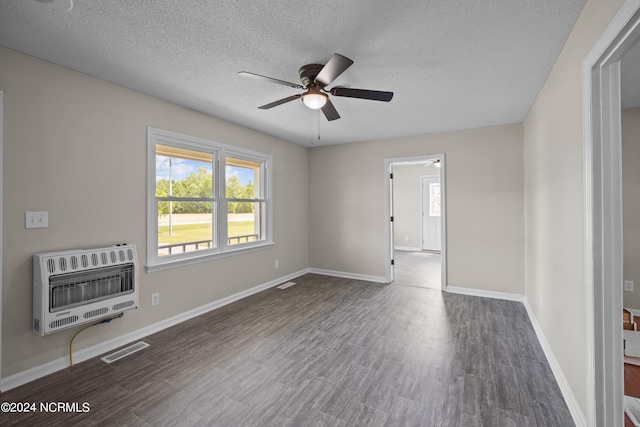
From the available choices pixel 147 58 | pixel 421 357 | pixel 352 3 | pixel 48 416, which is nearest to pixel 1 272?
pixel 48 416

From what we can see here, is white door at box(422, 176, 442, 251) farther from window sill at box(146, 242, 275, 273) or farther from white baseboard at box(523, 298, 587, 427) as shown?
window sill at box(146, 242, 275, 273)

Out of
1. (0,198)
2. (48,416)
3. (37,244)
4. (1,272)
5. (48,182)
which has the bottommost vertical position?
(48,416)

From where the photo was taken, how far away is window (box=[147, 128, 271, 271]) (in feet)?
10.2

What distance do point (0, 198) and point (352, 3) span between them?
2.76 m

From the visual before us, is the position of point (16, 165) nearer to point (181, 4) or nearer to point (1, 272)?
point (1, 272)

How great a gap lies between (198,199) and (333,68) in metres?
2.38

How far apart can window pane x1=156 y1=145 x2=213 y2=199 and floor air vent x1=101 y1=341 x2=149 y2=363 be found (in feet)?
5.06

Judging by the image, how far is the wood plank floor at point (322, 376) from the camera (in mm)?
1798

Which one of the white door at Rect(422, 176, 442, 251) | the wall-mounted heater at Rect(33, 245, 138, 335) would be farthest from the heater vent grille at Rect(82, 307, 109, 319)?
the white door at Rect(422, 176, 442, 251)

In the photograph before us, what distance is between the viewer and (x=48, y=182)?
227 centimetres

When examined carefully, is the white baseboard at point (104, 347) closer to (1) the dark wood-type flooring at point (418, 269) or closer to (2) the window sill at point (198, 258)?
(2) the window sill at point (198, 258)

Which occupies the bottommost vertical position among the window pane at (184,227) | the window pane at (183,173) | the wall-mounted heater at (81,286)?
the wall-mounted heater at (81,286)

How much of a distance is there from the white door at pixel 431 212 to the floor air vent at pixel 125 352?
7.31 meters

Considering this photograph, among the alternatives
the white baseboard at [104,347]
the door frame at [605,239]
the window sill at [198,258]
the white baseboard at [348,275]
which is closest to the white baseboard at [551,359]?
the door frame at [605,239]
